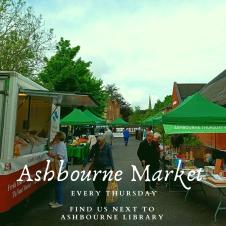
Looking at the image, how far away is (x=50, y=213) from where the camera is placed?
8680 mm

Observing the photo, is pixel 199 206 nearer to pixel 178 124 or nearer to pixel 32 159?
pixel 178 124

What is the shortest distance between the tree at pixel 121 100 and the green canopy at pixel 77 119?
9928cm

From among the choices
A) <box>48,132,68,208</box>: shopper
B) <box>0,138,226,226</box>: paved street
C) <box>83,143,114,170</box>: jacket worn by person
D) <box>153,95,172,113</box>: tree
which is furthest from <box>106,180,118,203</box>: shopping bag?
<box>153,95,172,113</box>: tree

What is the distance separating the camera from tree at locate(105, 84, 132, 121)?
411 ft

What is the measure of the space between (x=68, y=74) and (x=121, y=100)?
309 feet

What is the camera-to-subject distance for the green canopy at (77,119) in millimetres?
22509

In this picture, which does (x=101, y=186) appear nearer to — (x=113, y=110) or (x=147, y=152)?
(x=147, y=152)

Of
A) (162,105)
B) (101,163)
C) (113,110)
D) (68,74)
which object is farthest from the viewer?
(113,110)

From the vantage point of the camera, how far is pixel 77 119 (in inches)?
906

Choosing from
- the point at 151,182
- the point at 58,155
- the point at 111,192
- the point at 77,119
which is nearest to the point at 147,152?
the point at 151,182

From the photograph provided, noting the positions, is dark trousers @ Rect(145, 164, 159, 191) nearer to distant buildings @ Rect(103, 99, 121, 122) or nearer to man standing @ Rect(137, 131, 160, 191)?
man standing @ Rect(137, 131, 160, 191)

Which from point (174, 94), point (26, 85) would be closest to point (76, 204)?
point (26, 85)

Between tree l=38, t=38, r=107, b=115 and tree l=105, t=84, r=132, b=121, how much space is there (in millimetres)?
79923

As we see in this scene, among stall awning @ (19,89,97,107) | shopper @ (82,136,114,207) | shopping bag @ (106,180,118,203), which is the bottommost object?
shopping bag @ (106,180,118,203)
